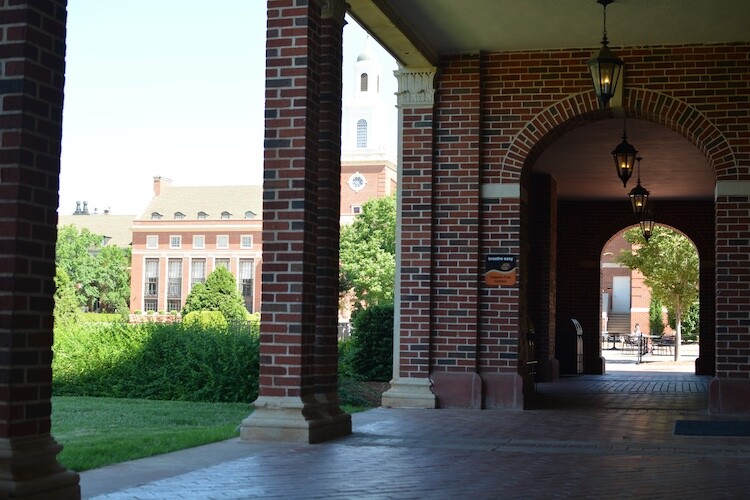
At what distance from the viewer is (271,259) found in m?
8.45

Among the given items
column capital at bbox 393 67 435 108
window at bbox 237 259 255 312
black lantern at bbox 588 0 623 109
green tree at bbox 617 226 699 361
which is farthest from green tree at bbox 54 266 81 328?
window at bbox 237 259 255 312

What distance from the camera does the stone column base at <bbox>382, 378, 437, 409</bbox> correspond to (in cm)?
1225

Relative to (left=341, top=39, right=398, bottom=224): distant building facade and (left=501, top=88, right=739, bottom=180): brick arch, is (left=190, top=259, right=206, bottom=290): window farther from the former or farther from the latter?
(left=501, top=88, right=739, bottom=180): brick arch

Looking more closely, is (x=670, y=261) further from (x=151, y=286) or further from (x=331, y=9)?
(x=151, y=286)

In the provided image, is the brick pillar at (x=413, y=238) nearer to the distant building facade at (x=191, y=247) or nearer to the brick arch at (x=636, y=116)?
the brick arch at (x=636, y=116)

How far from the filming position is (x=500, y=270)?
41.0 feet

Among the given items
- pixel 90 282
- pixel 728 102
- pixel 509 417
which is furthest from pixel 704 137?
→ pixel 90 282

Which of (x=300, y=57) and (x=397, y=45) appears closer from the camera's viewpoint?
(x=300, y=57)

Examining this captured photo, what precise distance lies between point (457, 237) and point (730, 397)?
3.71 metres

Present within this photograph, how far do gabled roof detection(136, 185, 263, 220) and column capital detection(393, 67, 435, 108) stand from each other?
279ft

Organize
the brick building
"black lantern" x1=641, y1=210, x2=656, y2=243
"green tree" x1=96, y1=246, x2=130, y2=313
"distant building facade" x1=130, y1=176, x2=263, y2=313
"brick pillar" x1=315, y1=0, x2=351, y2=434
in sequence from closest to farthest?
1. the brick building
2. "brick pillar" x1=315, y1=0, x2=351, y2=434
3. "black lantern" x1=641, y1=210, x2=656, y2=243
4. "distant building facade" x1=130, y1=176, x2=263, y2=313
5. "green tree" x1=96, y1=246, x2=130, y2=313

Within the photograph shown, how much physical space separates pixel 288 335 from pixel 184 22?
9047 cm

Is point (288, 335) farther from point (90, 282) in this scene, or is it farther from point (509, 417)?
point (90, 282)

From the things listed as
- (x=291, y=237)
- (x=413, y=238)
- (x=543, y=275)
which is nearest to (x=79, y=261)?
(x=543, y=275)
